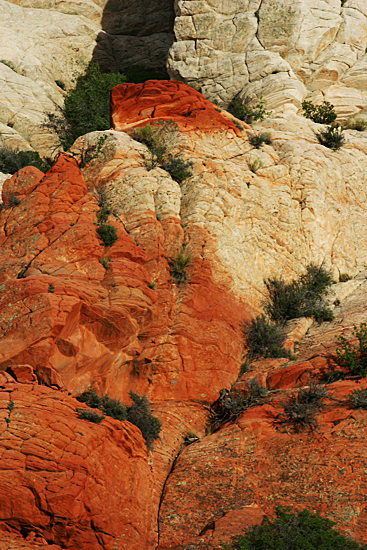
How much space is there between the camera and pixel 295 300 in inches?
674

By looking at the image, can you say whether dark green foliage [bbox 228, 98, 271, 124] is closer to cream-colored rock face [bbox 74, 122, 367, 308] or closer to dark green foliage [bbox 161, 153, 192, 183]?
cream-colored rock face [bbox 74, 122, 367, 308]

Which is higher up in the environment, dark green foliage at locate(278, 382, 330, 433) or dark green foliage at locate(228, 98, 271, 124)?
dark green foliage at locate(228, 98, 271, 124)

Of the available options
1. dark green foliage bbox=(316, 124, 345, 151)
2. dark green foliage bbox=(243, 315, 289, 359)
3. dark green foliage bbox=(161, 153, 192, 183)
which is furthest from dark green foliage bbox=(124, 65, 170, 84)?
dark green foliage bbox=(243, 315, 289, 359)

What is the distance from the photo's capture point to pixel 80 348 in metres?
13.1

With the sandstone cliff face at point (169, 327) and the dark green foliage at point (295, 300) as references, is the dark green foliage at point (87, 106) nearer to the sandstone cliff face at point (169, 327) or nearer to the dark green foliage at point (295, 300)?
the sandstone cliff face at point (169, 327)

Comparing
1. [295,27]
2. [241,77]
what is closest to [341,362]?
[241,77]

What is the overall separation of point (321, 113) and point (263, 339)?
15082mm

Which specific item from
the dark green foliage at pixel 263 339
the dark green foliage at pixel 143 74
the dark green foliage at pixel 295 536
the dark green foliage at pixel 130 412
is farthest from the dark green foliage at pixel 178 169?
the dark green foliage at pixel 143 74

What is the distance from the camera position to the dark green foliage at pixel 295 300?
17.0m

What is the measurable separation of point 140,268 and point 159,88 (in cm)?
1051

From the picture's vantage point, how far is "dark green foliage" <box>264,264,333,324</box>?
1705 centimetres

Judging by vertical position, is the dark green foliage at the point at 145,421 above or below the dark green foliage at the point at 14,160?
below

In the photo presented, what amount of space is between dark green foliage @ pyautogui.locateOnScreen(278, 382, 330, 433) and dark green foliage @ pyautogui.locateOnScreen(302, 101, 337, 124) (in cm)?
1741

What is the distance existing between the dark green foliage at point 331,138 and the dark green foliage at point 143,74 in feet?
50.0
